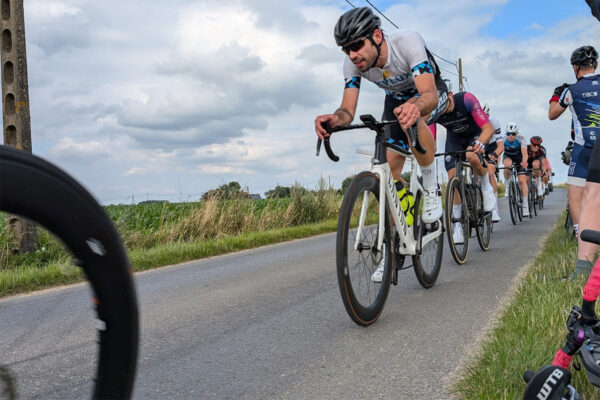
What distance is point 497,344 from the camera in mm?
3117

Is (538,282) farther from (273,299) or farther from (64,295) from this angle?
(64,295)

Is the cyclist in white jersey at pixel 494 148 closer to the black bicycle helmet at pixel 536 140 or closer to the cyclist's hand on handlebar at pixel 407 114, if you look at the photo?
the cyclist's hand on handlebar at pixel 407 114

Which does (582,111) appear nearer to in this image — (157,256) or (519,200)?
(157,256)

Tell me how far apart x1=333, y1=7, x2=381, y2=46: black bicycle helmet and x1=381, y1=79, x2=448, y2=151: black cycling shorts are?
2.37 ft

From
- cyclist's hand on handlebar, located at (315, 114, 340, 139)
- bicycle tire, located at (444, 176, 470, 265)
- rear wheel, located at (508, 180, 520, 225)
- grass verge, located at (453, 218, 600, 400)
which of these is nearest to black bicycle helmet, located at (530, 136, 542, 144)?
rear wheel, located at (508, 180, 520, 225)

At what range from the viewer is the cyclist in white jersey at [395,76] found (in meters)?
4.11

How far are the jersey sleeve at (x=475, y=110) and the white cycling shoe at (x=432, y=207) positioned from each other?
2.79 m

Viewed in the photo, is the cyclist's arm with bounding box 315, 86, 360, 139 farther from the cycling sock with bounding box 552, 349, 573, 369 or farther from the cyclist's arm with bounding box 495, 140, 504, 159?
the cyclist's arm with bounding box 495, 140, 504, 159

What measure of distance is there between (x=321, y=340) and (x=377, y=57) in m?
2.14

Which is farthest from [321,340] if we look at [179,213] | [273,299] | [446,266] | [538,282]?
[179,213]

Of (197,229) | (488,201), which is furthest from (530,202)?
(197,229)

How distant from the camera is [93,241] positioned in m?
1.32

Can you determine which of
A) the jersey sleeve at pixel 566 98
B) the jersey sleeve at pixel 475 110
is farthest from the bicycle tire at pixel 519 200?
the jersey sleeve at pixel 566 98

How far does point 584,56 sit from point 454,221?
2.20 m
